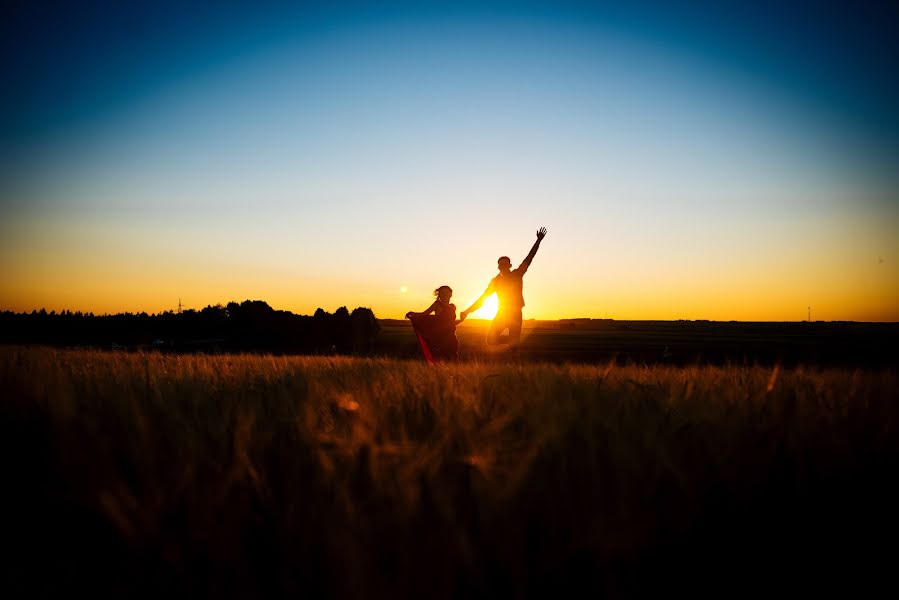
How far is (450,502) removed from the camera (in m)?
1.25

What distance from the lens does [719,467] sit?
59.4 inches

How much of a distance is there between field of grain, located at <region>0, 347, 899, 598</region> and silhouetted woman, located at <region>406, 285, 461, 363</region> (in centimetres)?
643

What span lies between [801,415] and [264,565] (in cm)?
217

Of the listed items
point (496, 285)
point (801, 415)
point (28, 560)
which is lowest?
point (28, 560)

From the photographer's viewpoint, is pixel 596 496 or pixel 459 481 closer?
pixel 596 496

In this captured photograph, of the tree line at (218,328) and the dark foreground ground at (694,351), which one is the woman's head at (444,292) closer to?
the dark foreground ground at (694,351)

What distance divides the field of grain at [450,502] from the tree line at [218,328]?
3739 cm

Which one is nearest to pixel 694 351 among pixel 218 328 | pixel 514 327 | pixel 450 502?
pixel 218 328

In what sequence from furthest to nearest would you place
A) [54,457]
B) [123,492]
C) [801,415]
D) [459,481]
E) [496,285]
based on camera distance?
[496,285] → [801,415] → [54,457] → [459,481] → [123,492]

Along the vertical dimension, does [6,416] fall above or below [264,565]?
above

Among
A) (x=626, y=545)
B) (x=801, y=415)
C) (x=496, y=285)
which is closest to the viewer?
(x=626, y=545)

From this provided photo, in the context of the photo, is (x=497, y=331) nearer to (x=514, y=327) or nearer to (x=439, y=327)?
(x=514, y=327)

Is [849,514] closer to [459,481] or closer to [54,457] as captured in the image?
[459,481]

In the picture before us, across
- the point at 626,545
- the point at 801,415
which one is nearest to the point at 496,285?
the point at 801,415
